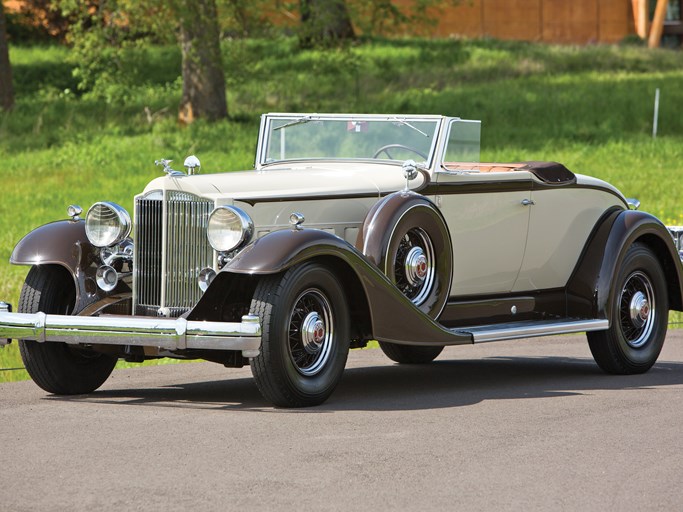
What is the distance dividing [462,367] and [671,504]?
4759mm

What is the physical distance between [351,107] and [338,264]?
2342 cm

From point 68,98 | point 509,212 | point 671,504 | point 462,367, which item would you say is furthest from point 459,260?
point 68,98

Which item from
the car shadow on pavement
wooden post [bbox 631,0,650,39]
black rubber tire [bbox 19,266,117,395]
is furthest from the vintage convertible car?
wooden post [bbox 631,0,650,39]

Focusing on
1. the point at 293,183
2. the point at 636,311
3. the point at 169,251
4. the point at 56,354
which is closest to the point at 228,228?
the point at 169,251

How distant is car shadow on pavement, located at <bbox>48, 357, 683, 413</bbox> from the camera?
793cm

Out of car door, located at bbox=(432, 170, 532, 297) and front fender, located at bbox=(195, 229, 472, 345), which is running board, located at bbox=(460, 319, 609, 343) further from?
car door, located at bbox=(432, 170, 532, 297)

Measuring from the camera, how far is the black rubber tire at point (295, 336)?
7332 mm

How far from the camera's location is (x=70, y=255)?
27.5 ft

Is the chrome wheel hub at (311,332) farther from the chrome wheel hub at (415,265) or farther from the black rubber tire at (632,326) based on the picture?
the black rubber tire at (632,326)

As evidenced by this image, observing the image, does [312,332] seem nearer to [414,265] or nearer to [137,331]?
[137,331]

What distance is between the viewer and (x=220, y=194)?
26.0 ft

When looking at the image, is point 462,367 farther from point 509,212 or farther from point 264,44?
point 264,44

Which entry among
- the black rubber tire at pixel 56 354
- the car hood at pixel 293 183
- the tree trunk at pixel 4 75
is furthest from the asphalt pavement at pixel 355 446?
the tree trunk at pixel 4 75

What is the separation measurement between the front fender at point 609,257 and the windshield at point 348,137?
153 cm
